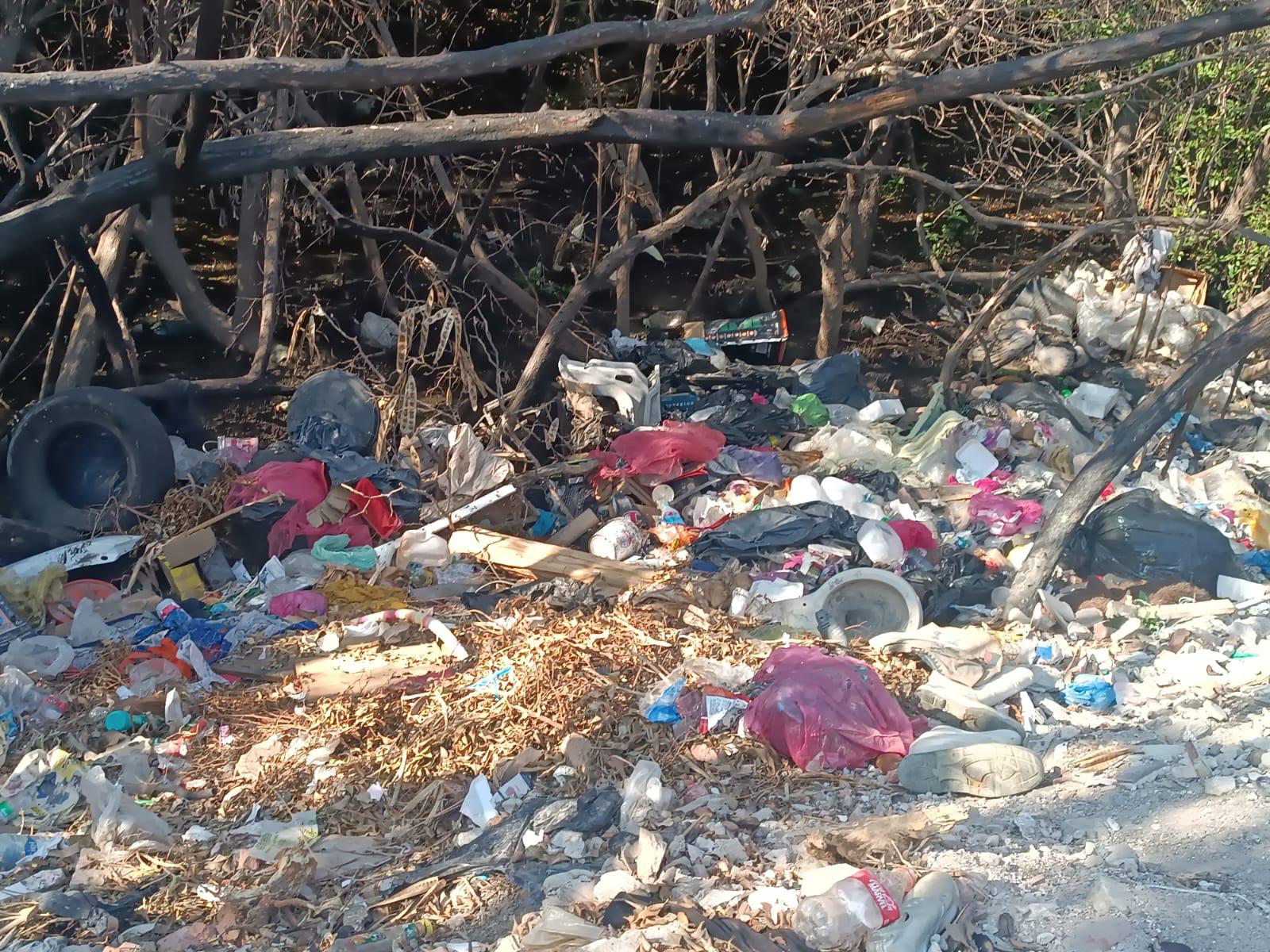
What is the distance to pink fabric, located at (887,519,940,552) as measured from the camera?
582cm

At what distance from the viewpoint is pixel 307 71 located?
299cm


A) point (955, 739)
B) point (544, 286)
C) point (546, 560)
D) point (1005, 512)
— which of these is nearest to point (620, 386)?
point (546, 560)

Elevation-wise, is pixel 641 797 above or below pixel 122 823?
below

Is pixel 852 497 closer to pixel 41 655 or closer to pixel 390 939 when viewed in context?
pixel 390 939

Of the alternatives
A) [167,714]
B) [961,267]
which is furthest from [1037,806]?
[961,267]

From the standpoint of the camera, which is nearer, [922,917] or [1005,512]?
[922,917]

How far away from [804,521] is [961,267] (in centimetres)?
619

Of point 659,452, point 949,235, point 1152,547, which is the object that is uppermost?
point 949,235

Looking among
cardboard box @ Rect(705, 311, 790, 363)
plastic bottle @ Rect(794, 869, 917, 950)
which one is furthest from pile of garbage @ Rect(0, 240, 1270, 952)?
cardboard box @ Rect(705, 311, 790, 363)

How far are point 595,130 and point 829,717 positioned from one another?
2118 millimetres

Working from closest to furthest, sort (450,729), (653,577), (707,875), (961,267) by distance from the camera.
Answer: (707,875) → (450,729) → (653,577) → (961,267)

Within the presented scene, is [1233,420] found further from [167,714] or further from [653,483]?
[167,714]

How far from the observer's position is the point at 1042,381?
27.8 feet

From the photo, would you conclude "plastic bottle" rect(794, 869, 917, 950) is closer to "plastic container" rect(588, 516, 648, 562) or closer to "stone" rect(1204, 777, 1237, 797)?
"stone" rect(1204, 777, 1237, 797)
